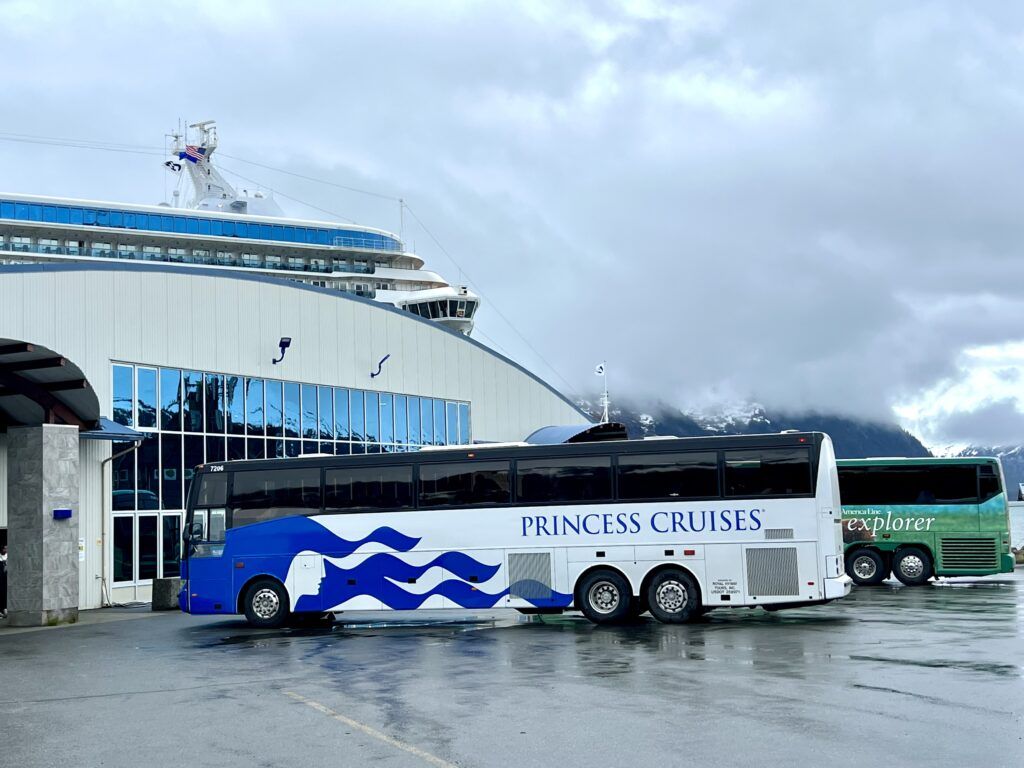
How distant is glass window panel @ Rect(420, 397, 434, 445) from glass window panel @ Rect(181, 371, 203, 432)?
9.29 metres

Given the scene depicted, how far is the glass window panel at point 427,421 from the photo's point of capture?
38.0m

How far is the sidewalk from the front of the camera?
72.6 feet

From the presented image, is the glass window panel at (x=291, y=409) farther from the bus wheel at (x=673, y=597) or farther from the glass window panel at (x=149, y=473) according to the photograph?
the bus wheel at (x=673, y=597)

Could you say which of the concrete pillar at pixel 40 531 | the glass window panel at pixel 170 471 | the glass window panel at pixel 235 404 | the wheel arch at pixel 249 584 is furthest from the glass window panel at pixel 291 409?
the wheel arch at pixel 249 584

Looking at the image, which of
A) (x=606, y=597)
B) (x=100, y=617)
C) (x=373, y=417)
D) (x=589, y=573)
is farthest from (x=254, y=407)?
(x=606, y=597)

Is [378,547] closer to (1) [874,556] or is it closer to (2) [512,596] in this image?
(2) [512,596]

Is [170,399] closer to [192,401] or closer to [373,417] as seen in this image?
[192,401]

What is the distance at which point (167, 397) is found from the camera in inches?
1155

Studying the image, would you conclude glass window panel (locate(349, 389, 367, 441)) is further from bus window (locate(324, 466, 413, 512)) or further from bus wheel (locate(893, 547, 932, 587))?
bus wheel (locate(893, 547, 932, 587))

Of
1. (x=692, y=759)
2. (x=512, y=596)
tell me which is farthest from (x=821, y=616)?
(x=692, y=759)

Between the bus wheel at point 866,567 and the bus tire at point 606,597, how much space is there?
372 inches

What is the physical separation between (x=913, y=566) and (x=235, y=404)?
18.0 metres

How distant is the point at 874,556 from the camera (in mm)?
27109

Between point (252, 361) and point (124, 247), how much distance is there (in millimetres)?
43907
